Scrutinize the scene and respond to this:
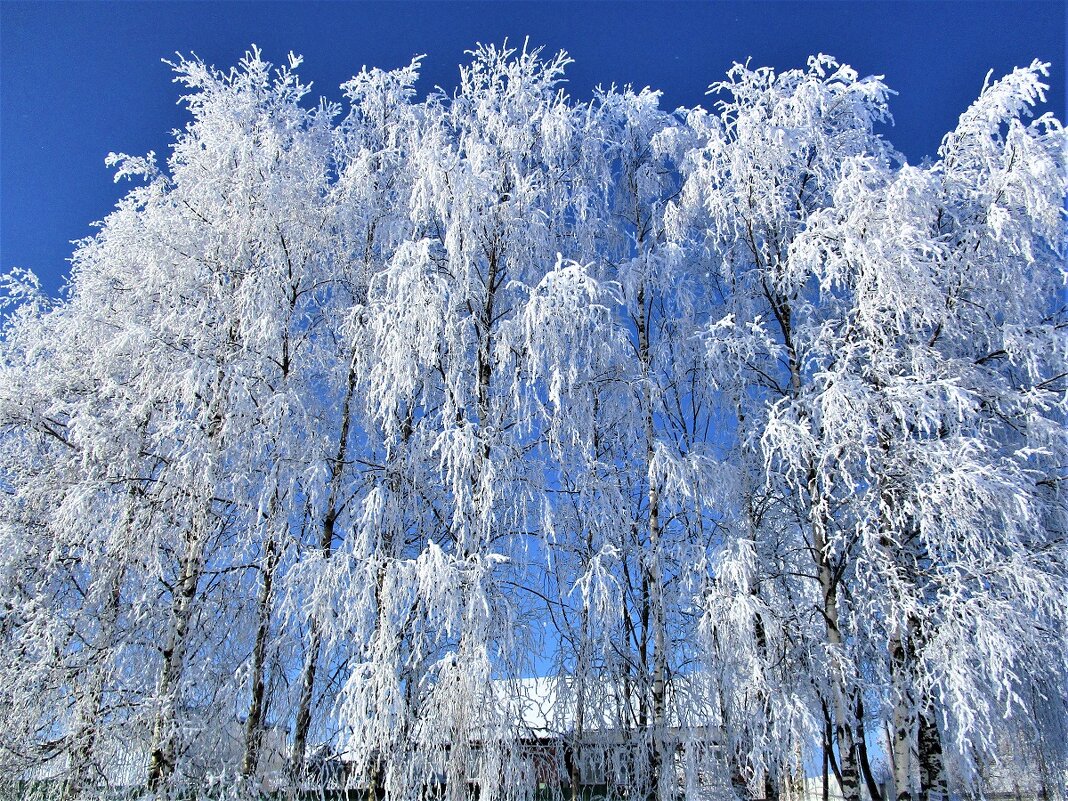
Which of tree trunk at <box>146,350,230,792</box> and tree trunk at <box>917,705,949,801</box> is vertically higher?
tree trunk at <box>146,350,230,792</box>

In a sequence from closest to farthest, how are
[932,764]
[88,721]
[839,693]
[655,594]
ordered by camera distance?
1. [88,721]
2. [839,693]
3. [932,764]
4. [655,594]

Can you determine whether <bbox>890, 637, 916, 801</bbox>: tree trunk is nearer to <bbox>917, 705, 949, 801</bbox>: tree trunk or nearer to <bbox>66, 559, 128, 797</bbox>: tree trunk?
<bbox>917, 705, 949, 801</bbox>: tree trunk

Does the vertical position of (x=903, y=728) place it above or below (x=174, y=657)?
below

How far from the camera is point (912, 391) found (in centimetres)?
792

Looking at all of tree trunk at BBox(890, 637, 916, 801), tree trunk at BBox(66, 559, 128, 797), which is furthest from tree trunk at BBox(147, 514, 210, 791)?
tree trunk at BBox(890, 637, 916, 801)

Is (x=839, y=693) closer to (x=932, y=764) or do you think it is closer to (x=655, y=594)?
(x=932, y=764)

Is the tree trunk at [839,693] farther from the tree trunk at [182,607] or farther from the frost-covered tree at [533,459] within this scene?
the tree trunk at [182,607]

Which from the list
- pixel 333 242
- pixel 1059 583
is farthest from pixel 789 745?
pixel 333 242

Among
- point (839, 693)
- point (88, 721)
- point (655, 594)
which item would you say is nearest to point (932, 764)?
point (839, 693)

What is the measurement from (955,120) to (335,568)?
32.6ft

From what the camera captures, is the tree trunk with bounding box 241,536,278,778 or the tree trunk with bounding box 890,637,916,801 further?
the tree trunk with bounding box 890,637,916,801

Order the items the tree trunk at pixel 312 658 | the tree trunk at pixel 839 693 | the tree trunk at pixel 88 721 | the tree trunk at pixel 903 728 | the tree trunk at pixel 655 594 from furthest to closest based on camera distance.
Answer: the tree trunk at pixel 839 693
the tree trunk at pixel 655 594
the tree trunk at pixel 903 728
the tree trunk at pixel 312 658
the tree trunk at pixel 88 721

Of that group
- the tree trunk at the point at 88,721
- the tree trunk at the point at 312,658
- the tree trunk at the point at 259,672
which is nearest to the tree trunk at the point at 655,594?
the tree trunk at the point at 312,658

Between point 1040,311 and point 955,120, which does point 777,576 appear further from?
point 955,120
